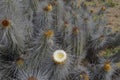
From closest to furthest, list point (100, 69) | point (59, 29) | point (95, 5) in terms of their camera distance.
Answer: point (100, 69)
point (59, 29)
point (95, 5)

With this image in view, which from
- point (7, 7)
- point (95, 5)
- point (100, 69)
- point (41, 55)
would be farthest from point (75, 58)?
point (95, 5)

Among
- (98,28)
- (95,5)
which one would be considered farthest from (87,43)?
(95,5)

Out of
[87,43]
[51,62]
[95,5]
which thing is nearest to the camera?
[51,62]

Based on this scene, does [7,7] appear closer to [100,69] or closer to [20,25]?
[20,25]

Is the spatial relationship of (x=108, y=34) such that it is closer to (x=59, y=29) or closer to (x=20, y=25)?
(x=59, y=29)

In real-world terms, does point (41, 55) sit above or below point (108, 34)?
above

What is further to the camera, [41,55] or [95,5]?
[95,5]

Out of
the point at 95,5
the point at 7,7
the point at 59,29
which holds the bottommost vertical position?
the point at 95,5
